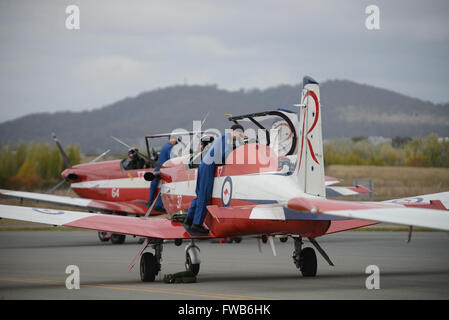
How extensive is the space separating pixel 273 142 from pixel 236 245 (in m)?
8.76

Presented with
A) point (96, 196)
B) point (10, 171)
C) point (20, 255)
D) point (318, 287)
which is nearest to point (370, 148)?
point (10, 171)

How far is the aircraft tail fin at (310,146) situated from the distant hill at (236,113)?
131 meters

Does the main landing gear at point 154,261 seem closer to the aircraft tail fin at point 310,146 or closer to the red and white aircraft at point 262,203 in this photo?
the red and white aircraft at point 262,203

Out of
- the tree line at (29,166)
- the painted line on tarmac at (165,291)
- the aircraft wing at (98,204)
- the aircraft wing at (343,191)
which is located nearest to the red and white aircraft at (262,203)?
the painted line on tarmac at (165,291)

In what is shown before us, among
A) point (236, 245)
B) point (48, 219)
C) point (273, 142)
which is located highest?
point (273, 142)

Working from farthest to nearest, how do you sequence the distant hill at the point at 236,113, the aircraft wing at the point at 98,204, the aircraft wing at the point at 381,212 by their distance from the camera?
1. the distant hill at the point at 236,113
2. the aircraft wing at the point at 98,204
3. the aircraft wing at the point at 381,212

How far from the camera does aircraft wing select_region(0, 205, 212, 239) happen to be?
11812 millimetres

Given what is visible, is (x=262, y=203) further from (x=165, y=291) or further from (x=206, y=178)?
(x=165, y=291)

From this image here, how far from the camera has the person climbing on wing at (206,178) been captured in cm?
1232

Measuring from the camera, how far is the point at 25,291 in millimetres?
10758

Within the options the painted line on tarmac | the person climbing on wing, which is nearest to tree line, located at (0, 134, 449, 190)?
the painted line on tarmac

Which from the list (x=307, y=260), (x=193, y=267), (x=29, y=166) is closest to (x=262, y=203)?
(x=307, y=260)
